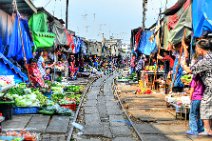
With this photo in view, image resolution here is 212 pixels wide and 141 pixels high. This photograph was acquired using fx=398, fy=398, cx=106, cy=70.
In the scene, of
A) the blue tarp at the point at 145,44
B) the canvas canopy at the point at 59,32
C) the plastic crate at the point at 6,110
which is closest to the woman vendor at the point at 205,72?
the plastic crate at the point at 6,110

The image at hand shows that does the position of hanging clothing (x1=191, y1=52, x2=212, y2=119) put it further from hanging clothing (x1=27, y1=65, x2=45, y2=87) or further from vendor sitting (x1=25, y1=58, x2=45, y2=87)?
hanging clothing (x1=27, y1=65, x2=45, y2=87)

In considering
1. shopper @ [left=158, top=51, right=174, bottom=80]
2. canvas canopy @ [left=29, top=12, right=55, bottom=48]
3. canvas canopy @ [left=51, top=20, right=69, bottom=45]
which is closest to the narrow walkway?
shopper @ [left=158, top=51, right=174, bottom=80]

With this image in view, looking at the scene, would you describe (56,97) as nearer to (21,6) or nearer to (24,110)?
(24,110)

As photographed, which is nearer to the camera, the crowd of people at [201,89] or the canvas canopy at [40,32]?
the crowd of people at [201,89]

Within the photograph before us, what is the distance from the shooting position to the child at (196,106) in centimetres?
920

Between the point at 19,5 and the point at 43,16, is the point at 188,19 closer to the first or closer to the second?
the point at 19,5

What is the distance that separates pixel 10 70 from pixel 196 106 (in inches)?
322

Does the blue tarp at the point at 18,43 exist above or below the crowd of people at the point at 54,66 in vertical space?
above

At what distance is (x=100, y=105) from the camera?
16297 mm

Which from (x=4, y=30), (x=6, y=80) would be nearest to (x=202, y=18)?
(x=6, y=80)

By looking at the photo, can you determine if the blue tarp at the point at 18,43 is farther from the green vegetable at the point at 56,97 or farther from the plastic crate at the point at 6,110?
the plastic crate at the point at 6,110

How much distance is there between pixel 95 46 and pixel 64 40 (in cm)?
2188

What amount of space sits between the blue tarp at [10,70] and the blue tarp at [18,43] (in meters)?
1.21

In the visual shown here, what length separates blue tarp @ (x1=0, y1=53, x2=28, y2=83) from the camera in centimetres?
1458
